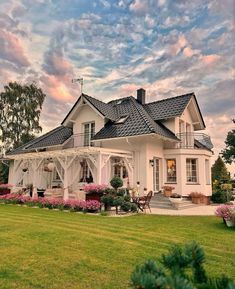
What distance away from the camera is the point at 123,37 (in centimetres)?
1428

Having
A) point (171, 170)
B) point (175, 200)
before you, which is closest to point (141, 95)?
point (171, 170)

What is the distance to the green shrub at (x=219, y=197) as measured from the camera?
17266 mm

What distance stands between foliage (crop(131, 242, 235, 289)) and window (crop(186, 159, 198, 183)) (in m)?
15.5

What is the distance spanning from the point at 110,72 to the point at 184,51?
492 centimetres

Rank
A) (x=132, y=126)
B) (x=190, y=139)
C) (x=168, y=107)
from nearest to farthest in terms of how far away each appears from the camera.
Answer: (x=132, y=126)
(x=168, y=107)
(x=190, y=139)

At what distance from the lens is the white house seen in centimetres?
1440

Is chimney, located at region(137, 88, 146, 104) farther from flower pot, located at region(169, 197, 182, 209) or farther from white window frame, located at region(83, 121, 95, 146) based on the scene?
flower pot, located at region(169, 197, 182, 209)

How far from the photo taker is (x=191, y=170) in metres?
16.5

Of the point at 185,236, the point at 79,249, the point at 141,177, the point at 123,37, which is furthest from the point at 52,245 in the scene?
the point at 123,37

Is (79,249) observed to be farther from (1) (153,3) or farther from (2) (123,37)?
(2) (123,37)

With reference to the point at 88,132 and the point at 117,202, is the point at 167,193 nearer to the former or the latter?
the point at 117,202

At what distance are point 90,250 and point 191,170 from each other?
42.2 ft

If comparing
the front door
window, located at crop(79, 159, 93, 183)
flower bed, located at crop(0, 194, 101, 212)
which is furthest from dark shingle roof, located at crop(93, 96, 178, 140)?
flower bed, located at crop(0, 194, 101, 212)

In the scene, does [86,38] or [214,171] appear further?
[214,171]
